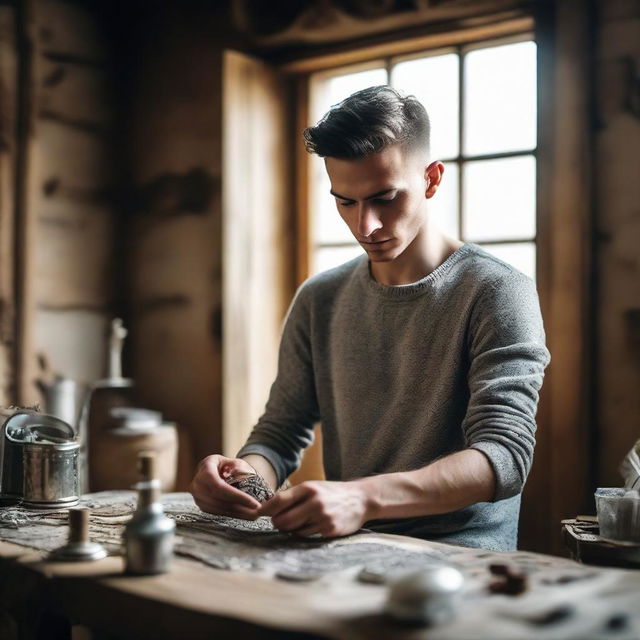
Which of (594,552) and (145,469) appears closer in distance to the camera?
(145,469)

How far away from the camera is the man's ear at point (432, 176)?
2.19 metres

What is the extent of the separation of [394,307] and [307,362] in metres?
0.34

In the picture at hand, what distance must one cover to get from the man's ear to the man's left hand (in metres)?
0.95

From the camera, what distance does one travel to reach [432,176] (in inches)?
86.5

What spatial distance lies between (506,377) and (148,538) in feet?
2.86

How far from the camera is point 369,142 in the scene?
199 cm

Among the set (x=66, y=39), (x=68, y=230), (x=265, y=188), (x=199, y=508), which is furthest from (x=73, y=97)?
(x=199, y=508)

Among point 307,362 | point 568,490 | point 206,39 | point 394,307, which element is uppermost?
point 206,39

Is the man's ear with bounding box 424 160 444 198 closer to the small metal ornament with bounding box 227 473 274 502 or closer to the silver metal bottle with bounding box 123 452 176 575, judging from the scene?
the small metal ornament with bounding box 227 473 274 502

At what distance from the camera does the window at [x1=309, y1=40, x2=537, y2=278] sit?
2.90m

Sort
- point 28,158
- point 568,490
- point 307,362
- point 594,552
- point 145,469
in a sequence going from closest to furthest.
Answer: point 145,469 → point 594,552 → point 307,362 → point 568,490 → point 28,158

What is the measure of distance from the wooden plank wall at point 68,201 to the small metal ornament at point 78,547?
6.78 feet

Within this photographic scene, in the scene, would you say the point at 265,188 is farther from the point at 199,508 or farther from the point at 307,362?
the point at 199,508

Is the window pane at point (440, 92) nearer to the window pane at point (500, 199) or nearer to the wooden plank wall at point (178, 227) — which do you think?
the window pane at point (500, 199)
